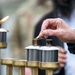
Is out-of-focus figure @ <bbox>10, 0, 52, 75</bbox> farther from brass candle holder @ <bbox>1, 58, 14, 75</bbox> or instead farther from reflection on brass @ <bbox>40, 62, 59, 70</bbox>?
reflection on brass @ <bbox>40, 62, 59, 70</bbox>

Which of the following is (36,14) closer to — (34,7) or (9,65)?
(34,7)

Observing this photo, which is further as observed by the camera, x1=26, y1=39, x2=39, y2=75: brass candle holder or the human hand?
the human hand

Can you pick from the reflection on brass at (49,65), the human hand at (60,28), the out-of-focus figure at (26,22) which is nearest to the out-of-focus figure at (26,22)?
the out-of-focus figure at (26,22)

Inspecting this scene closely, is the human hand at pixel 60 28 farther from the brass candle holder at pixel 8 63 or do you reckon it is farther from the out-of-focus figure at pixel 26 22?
the out-of-focus figure at pixel 26 22

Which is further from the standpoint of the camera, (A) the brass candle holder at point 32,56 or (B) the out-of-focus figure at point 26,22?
(B) the out-of-focus figure at point 26,22

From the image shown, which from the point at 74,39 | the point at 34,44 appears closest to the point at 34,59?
the point at 34,44

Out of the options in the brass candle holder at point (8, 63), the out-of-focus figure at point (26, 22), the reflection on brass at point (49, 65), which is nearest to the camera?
the reflection on brass at point (49, 65)

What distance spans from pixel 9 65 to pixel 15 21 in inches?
30.4

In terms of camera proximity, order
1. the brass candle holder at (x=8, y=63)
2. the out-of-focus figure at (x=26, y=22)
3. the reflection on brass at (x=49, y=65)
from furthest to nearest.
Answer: the out-of-focus figure at (x=26, y=22)
the brass candle holder at (x=8, y=63)
the reflection on brass at (x=49, y=65)

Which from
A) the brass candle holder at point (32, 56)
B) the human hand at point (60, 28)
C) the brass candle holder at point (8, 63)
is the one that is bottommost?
the brass candle holder at point (8, 63)

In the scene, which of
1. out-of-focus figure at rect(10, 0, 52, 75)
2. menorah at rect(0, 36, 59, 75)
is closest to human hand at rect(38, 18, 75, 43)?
menorah at rect(0, 36, 59, 75)

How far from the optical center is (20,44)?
1454 mm

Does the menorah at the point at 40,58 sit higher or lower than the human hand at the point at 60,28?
lower

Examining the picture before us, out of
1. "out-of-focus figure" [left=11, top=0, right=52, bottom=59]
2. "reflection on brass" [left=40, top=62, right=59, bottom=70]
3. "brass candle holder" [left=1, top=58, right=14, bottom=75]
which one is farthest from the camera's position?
"out-of-focus figure" [left=11, top=0, right=52, bottom=59]
